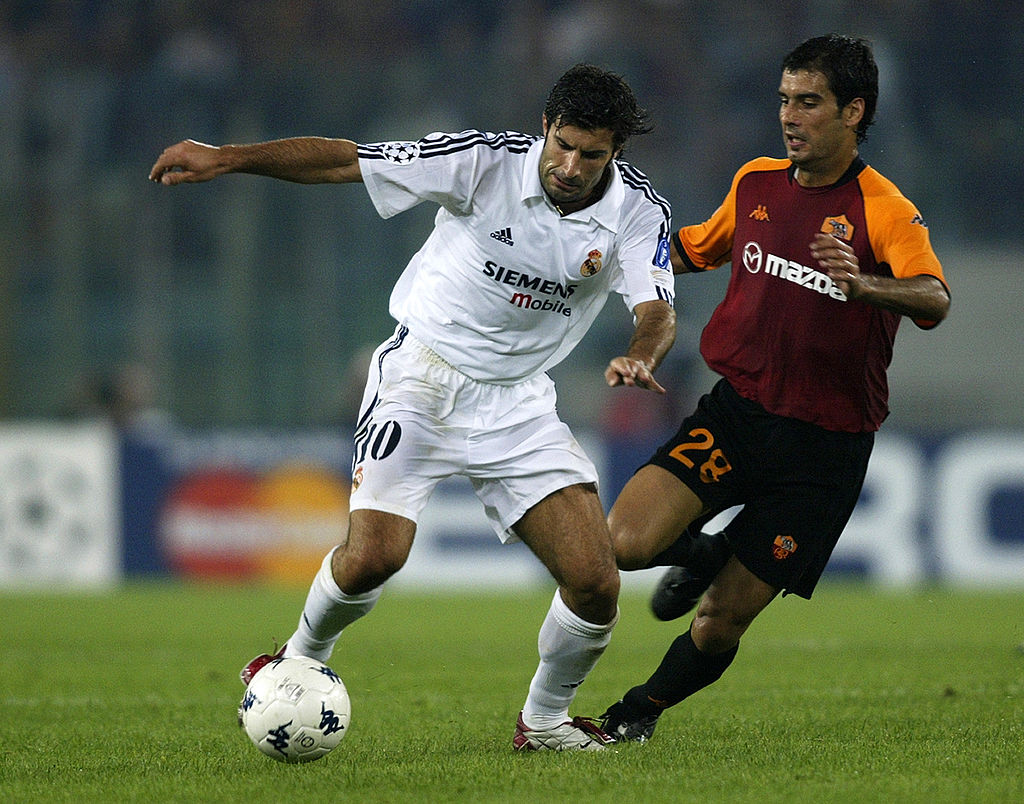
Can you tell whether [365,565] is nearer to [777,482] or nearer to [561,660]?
[561,660]

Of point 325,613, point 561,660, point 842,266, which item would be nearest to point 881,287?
point 842,266

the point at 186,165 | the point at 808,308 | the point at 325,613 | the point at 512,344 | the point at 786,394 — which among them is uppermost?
the point at 186,165

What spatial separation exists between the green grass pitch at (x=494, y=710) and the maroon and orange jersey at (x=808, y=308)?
125 cm

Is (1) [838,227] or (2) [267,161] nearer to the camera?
(2) [267,161]

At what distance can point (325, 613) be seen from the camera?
17.3 ft

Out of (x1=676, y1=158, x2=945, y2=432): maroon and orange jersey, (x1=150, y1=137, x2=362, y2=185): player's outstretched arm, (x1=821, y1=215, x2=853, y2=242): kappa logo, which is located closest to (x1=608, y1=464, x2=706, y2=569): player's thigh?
(x1=676, y1=158, x2=945, y2=432): maroon and orange jersey

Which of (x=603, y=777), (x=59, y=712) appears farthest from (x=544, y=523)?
(x=59, y=712)

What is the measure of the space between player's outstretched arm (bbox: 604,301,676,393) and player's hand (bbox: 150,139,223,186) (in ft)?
4.80

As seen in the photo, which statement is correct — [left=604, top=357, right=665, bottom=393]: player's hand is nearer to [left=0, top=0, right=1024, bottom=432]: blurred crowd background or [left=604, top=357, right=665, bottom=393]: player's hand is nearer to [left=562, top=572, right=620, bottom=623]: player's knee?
[left=562, top=572, right=620, bottom=623]: player's knee

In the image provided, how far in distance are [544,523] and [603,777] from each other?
100 centimetres

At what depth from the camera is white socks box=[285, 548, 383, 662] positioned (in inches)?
206

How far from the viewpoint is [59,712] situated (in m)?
6.41

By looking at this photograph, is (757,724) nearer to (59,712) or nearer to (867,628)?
(59,712)

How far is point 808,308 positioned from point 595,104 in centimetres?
109
